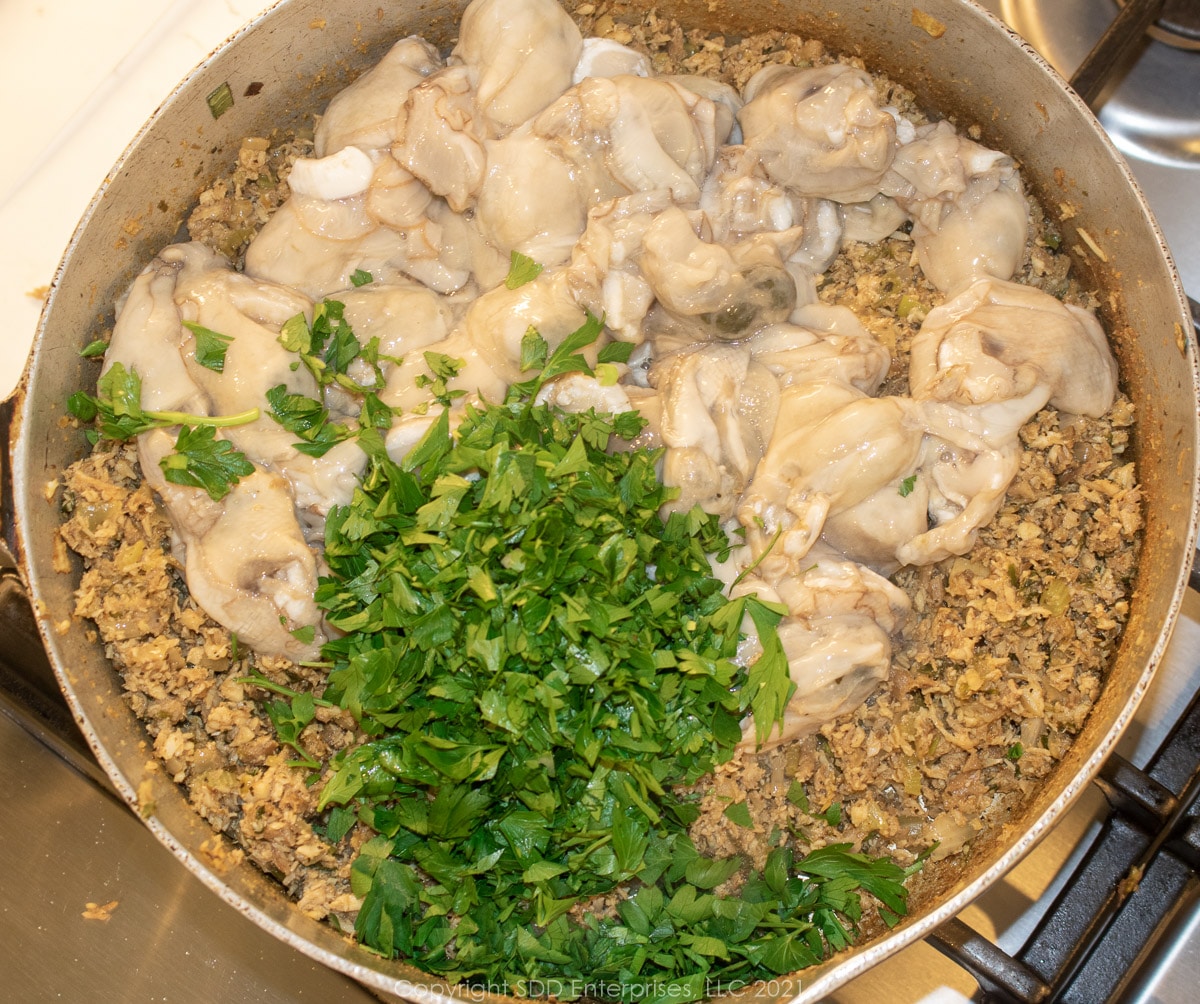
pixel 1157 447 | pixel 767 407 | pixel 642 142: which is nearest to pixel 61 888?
pixel 767 407

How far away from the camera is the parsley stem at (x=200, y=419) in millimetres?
2098

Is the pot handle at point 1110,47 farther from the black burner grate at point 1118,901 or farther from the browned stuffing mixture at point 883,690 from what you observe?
the black burner grate at point 1118,901

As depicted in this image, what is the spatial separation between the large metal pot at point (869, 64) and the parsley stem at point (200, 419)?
266 millimetres

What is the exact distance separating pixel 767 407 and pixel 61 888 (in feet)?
6.77

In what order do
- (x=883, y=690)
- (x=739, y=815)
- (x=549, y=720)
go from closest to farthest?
(x=549, y=720) < (x=739, y=815) < (x=883, y=690)

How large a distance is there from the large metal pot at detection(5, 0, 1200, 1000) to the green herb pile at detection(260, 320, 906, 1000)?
5.9 inches

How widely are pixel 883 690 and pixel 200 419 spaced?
153 cm

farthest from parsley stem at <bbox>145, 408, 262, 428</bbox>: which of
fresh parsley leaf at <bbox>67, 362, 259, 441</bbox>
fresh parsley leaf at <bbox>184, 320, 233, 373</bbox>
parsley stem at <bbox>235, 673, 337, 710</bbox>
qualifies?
parsley stem at <bbox>235, 673, 337, 710</bbox>

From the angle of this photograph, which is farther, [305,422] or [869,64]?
[869,64]

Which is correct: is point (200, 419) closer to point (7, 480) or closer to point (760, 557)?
point (7, 480)

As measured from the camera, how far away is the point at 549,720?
1.90 meters

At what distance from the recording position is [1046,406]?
2234mm

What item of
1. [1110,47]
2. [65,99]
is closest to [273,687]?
[65,99]

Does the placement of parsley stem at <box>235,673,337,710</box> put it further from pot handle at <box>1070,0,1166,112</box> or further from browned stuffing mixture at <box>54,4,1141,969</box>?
pot handle at <box>1070,0,1166,112</box>
